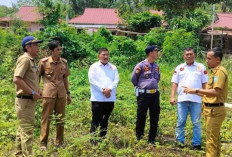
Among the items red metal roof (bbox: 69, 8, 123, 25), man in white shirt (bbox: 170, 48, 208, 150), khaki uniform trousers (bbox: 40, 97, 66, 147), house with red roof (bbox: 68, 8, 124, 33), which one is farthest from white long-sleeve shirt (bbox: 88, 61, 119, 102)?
red metal roof (bbox: 69, 8, 123, 25)

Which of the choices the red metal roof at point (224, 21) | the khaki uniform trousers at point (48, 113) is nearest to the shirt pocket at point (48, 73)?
the khaki uniform trousers at point (48, 113)

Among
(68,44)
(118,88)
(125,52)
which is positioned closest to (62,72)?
(118,88)

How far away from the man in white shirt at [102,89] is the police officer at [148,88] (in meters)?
0.43

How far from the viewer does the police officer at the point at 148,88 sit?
18.2 ft

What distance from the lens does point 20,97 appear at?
14.7 ft

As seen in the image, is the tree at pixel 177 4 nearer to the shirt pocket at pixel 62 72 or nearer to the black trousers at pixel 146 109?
the black trousers at pixel 146 109

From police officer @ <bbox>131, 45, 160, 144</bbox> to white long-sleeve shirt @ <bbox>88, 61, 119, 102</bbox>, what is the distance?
433 millimetres

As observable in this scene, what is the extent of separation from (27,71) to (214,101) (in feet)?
8.86

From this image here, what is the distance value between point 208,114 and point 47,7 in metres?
12.2

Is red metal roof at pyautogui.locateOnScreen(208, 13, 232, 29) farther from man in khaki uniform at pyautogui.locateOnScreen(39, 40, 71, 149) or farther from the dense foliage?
man in khaki uniform at pyautogui.locateOnScreen(39, 40, 71, 149)

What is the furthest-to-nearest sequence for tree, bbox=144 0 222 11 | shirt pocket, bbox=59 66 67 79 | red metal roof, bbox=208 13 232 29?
red metal roof, bbox=208 13 232 29, tree, bbox=144 0 222 11, shirt pocket, bbox=59 66 67 79

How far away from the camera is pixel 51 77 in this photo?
17.2 feet

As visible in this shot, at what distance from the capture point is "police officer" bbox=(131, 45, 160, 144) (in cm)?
554

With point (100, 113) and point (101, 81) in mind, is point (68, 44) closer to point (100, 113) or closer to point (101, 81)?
point (101, 81)
